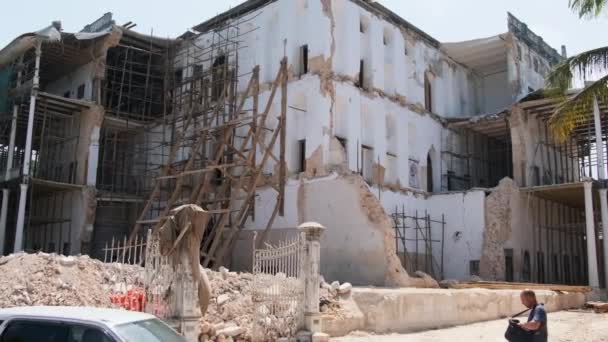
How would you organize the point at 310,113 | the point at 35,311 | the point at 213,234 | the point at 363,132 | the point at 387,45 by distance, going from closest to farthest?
the point at 35,311 < the point at 213,234 < the point at 310,113 < the point at 363,132 < the point at 387,45

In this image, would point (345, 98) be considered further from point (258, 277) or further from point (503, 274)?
point (258, 277)

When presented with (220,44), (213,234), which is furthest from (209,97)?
(213,234)

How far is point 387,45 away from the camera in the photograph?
2709cm

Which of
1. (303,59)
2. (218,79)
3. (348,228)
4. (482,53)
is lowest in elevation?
(348,228)

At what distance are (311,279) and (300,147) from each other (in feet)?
38.5

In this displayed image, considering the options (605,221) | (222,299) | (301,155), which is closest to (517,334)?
(222,299)

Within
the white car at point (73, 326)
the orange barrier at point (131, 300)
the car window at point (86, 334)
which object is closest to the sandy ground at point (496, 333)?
the orange barrier at point (131, 300)

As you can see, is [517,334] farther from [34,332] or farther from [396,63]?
[396,63]

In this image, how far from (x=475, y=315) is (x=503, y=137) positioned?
15.8 metres

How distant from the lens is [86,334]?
5637mm

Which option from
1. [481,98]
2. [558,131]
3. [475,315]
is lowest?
[475,315]

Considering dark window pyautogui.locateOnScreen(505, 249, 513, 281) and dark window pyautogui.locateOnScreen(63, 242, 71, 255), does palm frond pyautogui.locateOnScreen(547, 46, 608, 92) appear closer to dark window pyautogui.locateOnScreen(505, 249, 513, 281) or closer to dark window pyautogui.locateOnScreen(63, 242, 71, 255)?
dark window pyautogui.locateOnScreen(505, 249, 513, 281)

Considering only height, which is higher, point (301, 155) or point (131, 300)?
point (301, 155)

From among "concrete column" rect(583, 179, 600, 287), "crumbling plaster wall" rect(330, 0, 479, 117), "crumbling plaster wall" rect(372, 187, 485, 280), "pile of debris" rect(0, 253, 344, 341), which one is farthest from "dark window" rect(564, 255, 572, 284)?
"pile of debris" rect(0, 253, 344, 341)
